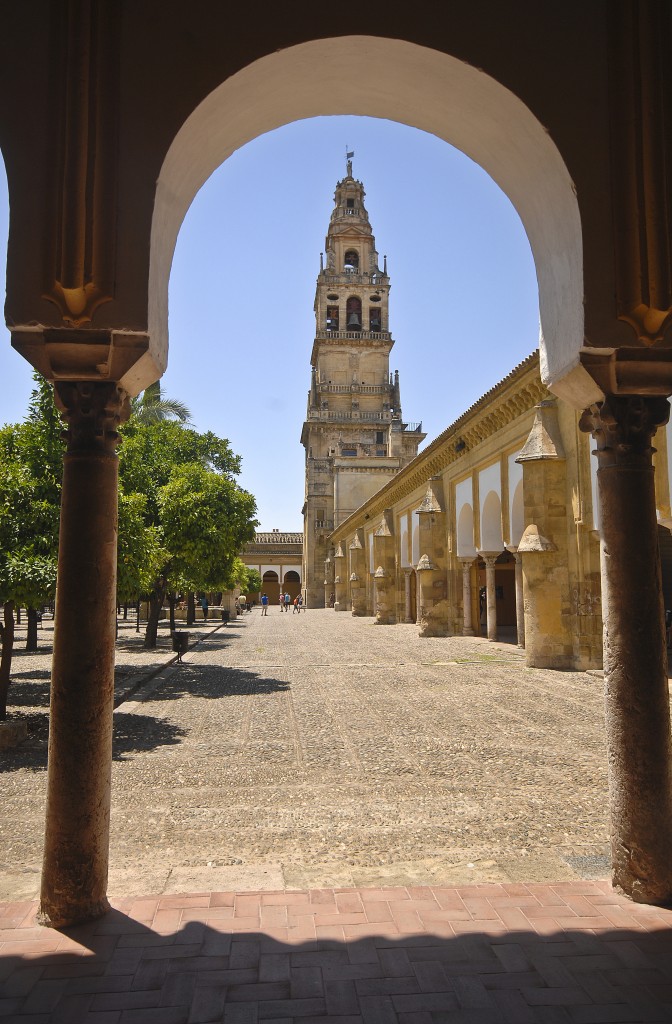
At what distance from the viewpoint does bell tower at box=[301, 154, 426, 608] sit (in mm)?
63500

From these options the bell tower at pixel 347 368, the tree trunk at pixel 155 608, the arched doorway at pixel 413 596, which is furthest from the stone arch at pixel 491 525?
the bell tower at pixel 347 368

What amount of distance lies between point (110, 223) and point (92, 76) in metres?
0.74

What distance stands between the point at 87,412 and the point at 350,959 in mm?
2790

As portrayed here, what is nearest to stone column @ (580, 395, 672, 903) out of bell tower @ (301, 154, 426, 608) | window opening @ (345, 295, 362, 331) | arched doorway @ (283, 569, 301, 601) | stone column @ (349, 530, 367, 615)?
stone column @ (349, 530, 367, 615)

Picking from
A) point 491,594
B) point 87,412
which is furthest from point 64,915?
point 491,594

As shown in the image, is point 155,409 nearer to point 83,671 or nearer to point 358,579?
point 358,579

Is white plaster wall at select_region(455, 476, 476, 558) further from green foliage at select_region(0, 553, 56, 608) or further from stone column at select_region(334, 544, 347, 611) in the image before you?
stone column at select_region(334, 544, 347, 611)

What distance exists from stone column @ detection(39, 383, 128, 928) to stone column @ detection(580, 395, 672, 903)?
2505mm

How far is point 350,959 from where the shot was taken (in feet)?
10.1

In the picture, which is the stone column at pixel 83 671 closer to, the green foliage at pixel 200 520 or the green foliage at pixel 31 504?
the green foliage at pixel 31 504

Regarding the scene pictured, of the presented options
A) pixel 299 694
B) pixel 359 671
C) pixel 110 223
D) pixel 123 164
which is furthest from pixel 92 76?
pixel 359 671

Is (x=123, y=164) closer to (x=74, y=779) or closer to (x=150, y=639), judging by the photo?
(x=74, y=779)

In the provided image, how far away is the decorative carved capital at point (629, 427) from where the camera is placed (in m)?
3.92

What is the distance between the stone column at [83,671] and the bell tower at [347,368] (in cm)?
5878
